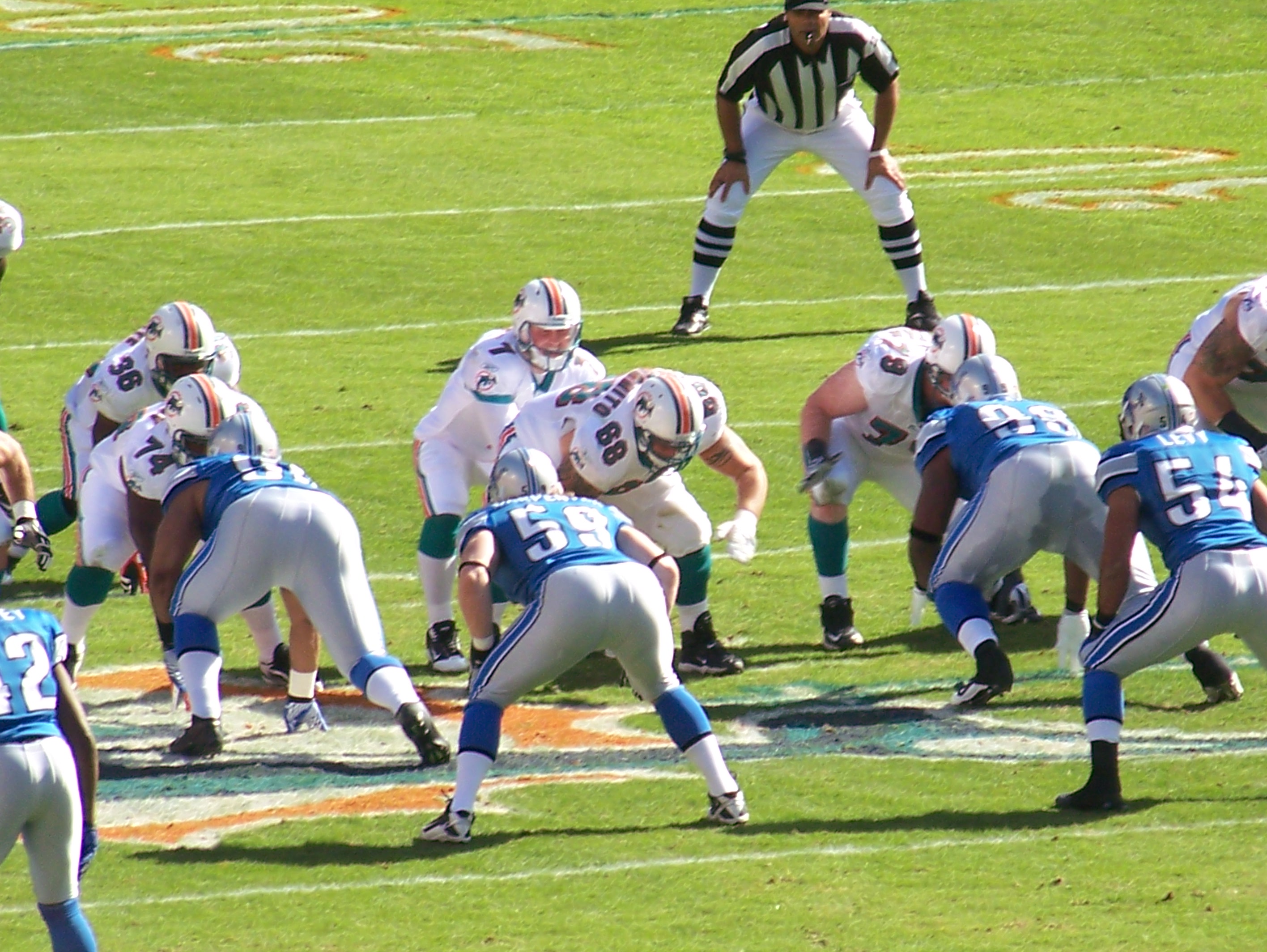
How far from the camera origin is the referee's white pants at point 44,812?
4.61 m

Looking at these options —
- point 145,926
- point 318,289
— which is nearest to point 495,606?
point 145,926

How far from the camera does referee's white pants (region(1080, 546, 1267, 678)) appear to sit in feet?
19.3

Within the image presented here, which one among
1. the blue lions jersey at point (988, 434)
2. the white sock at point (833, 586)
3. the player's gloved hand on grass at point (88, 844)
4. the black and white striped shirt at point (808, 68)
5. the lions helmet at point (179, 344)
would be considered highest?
the black and white striped shirt at point (808, 68)

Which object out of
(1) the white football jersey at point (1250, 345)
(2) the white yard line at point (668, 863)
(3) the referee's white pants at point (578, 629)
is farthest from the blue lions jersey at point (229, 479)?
(1) the white football jersey at point (1250, 345)

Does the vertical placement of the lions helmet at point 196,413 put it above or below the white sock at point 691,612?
above

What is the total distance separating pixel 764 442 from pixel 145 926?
549 centimetres

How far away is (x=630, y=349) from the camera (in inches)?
459

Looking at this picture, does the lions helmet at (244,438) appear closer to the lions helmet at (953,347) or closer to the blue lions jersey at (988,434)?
the blue lions jersey at (988,434)

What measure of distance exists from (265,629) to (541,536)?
1880 mm

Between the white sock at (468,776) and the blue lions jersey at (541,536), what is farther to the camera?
the blue lions jersey at (541,536)

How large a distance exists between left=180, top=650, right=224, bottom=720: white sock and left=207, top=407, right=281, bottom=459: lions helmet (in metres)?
0.65

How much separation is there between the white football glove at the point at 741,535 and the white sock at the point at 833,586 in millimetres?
578

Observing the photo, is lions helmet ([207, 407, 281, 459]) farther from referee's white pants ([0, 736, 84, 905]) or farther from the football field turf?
referee's white pants ([0, 736, 84, 905])

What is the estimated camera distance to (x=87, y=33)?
20.1 meters
